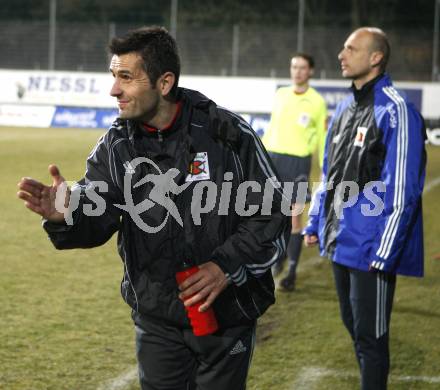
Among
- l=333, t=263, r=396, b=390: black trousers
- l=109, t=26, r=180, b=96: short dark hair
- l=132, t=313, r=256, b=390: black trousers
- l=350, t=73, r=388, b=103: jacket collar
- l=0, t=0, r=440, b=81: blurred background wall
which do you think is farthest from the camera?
l=0, t=0, r=440, b=81: blurred background wall

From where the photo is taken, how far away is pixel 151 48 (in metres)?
3.03

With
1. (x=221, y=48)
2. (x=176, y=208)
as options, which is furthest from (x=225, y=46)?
(x=176, y=208)

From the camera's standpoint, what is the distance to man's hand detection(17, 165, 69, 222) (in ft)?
8.96

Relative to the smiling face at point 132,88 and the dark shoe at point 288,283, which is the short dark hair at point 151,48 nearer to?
the smiling face at point 132,88

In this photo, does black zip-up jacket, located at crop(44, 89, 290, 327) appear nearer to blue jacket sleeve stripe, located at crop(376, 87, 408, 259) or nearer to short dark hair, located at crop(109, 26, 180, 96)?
short dark hair, located at crop(109, 26, 180, 96)

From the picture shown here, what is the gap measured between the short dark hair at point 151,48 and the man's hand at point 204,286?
0.71 m

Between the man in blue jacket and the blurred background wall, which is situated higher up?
the blurred background wall

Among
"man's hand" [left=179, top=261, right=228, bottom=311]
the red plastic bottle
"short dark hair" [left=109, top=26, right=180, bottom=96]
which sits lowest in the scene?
the red plastic bottle

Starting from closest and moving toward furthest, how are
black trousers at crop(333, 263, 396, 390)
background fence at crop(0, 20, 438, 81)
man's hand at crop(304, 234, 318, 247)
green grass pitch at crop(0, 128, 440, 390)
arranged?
1. black trousers at crop(333, 263, 396, 390)
2. man's hand at crop(304, 234, 318, 247)
3. green grass pitch at crop(0, 128, 440, 390)
4. background fence at crop(0, 20, 438, 81)

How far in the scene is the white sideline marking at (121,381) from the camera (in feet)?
16.1

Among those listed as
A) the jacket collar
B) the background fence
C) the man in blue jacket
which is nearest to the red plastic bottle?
the man in blue jacket

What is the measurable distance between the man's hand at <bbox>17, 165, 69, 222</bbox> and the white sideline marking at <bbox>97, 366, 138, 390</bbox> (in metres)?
2.30

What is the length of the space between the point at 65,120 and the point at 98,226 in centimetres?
2145

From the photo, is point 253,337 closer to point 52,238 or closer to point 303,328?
point 52,238
